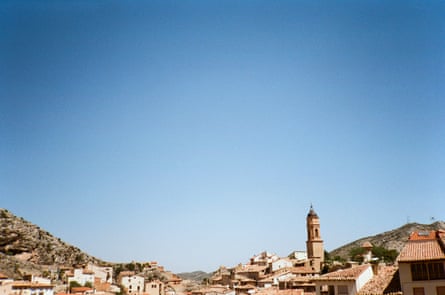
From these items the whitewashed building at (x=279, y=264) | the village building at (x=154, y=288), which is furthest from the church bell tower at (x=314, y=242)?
the village building at (x=154, y=288)

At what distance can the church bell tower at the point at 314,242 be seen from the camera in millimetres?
75625

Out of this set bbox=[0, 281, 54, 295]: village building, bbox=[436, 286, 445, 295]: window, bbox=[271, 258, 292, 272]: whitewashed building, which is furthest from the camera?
bbox=[271, 258, 292, 272]: whitewashed building

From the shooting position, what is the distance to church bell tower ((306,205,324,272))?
75.6 metres

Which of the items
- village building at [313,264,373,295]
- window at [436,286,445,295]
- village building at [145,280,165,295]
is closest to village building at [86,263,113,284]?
village building at [145,280,165,295]

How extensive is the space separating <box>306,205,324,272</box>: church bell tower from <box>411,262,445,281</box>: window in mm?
49728

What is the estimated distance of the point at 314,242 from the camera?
78.8 metres

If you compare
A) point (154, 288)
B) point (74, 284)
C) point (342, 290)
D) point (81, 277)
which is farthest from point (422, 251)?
point (81, 277)

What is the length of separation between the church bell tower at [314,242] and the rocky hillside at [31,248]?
176 ft

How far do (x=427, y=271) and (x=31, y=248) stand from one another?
8938cm

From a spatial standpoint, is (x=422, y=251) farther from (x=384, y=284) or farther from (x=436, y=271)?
(x=384, y=284)

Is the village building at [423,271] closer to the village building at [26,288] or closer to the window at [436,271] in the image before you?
the window at [436,271]

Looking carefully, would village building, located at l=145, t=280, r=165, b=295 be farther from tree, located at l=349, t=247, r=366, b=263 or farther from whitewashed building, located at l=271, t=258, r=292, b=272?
tree, located at l=349, t=247, r=366, b=263

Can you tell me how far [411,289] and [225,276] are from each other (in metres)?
62.9

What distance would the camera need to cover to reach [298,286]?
4578 centimetres
